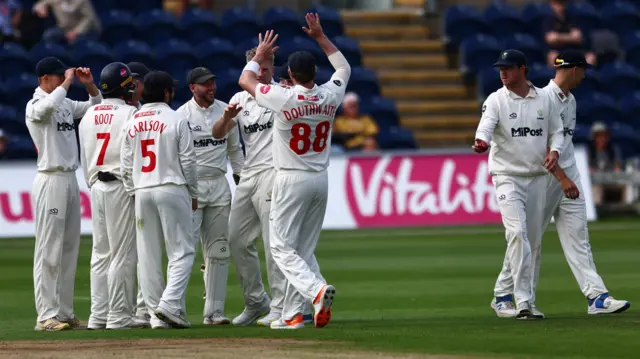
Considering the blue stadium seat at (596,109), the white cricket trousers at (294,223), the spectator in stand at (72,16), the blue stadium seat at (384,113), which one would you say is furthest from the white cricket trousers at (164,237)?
the blue stadium seat at (596,109)

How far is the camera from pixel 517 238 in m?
10.9

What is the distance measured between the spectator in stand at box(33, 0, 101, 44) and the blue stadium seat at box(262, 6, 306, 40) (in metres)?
3.32

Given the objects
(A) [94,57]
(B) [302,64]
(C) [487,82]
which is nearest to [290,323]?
(B) [302,64]

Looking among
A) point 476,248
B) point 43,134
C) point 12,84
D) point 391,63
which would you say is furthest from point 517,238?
point 391,63

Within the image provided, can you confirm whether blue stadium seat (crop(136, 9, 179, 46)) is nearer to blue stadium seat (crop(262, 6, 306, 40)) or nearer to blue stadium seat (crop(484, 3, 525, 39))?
blue stadium seat (crop(262, 6, 306, 40))

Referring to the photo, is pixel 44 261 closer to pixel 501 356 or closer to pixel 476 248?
pixel 501 356

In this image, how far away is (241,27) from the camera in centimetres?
2534

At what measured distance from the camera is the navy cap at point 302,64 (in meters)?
10.5

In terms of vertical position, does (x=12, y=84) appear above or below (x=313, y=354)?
above

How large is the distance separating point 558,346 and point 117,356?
3.02m

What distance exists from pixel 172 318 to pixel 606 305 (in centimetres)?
376

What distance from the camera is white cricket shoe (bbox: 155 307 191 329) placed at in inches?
415

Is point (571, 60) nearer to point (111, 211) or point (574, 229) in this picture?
point (574, 229)

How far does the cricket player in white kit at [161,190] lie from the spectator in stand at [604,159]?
13.6 m
